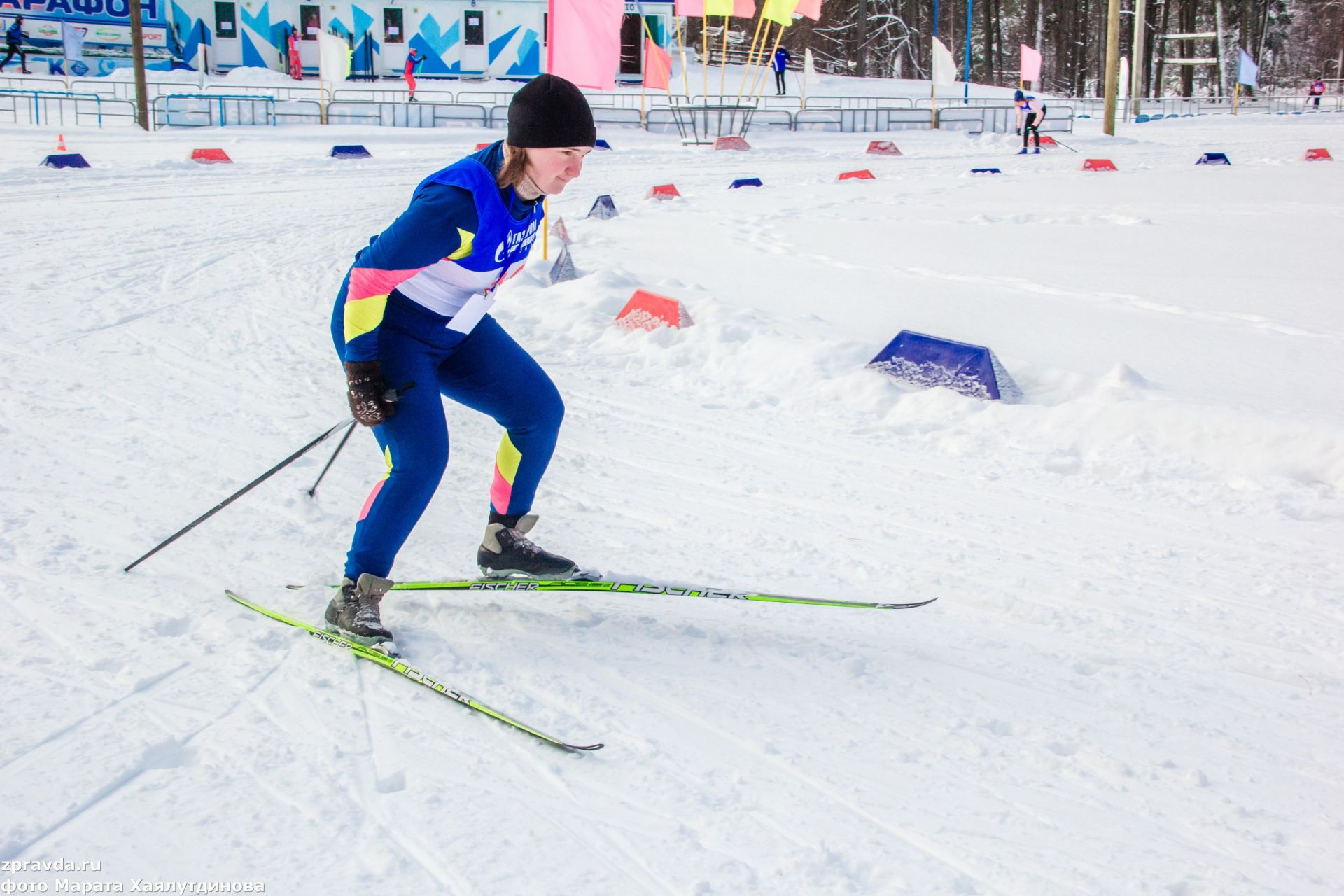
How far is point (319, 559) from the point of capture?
3510 mm

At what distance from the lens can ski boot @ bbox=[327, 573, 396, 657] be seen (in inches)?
112

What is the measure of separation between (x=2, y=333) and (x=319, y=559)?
4.03 metres

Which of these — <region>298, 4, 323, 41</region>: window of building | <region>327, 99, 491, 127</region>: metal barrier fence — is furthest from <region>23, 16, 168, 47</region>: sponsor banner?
<region>327, 99, 491, 127</region>: metal barrier fence

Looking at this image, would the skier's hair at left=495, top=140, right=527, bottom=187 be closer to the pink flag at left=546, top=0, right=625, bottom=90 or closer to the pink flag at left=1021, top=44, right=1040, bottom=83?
the pink flag at left=546, top=0, right=625, bottom=90

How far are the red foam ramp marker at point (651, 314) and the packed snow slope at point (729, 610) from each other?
127 mm

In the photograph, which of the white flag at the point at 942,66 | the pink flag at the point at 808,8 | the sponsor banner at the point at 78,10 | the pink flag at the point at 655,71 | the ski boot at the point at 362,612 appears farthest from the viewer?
the sponsor banner at the point at 78,10

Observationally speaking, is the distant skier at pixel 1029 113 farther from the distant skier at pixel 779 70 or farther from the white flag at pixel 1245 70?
the white flag at pixel 1245 70

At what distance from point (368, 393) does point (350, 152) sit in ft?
54.1

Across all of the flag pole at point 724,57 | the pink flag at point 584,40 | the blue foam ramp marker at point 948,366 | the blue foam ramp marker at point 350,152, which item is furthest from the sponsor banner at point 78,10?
the blue foam ramp marker at point 948,366

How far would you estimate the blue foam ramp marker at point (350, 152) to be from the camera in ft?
57.6

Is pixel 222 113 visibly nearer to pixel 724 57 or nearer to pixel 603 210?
pixel 724 57

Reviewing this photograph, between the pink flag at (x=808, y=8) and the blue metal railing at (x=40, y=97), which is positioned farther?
the blue metal railing at (x=40, y=97)

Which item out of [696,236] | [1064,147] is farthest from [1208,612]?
[1064,147]

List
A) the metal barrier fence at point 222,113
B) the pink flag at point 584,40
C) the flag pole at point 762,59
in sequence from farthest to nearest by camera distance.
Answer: the metal barrier fence at point 222,113
the flag pole at point 762,59
the pink flag at point 584,40
